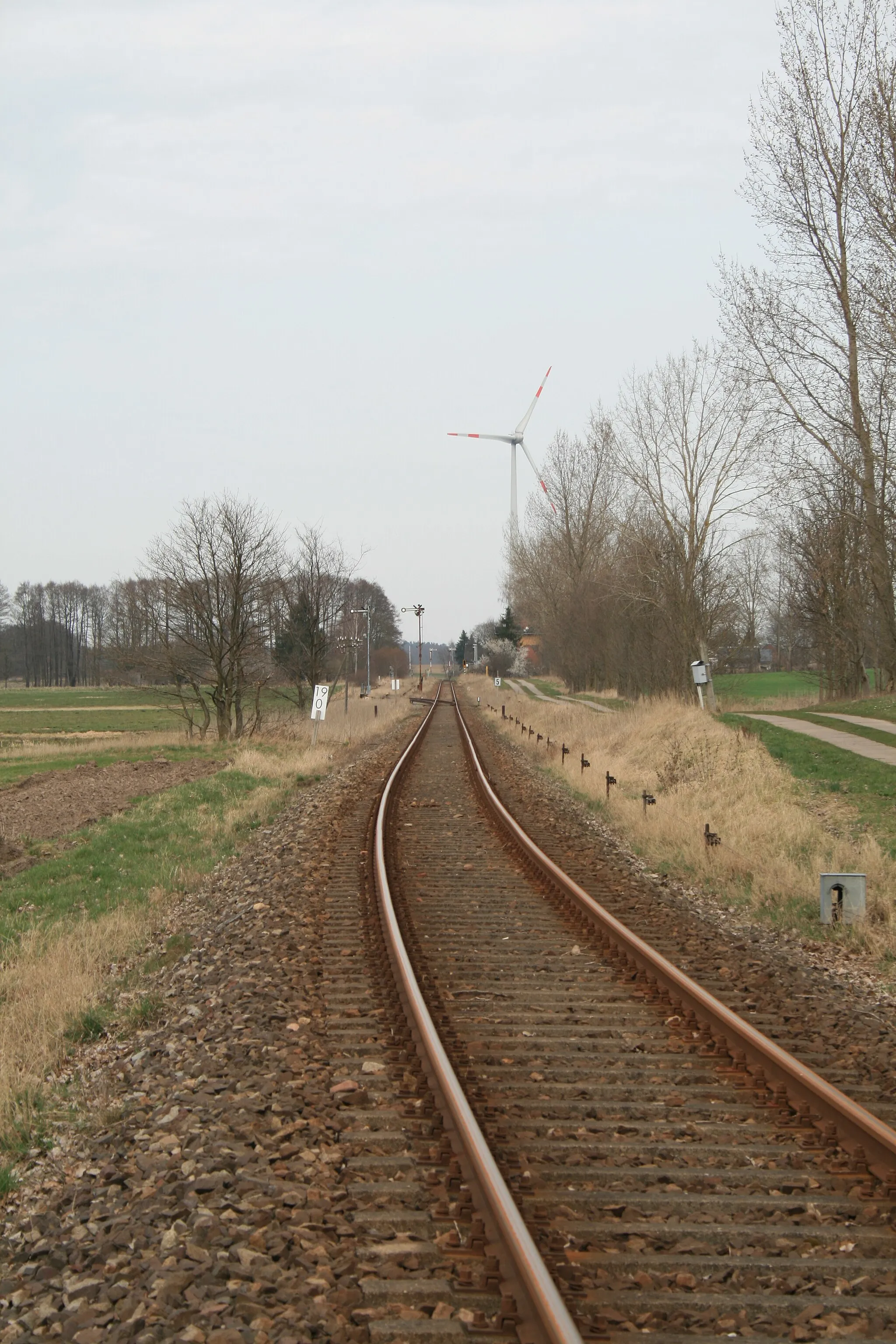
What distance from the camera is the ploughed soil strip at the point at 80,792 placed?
62.2 feet

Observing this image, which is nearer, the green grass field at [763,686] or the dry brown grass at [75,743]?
the dry brown grass at [75,743]

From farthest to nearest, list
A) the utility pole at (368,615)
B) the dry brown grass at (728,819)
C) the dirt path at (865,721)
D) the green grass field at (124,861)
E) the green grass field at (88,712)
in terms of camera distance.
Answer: the utility pole at (368,615)
the green grass field at (88,712)
the dirt path at (865,721)
the green grass field at (124,861)
the dry brown grass at (728,819)

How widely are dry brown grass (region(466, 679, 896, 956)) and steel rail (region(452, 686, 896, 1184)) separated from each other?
6.82 feet

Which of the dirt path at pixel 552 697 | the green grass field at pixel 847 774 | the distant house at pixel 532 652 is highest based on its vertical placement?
the distant house at pixel 532 652

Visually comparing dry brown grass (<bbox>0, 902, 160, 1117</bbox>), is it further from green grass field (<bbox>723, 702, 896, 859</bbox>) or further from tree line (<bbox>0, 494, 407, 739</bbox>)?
tree line (<bbox>0, 494, 407, 739</bbox>)

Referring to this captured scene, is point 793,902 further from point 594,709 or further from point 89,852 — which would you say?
point 594,709

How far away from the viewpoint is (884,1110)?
202 inches

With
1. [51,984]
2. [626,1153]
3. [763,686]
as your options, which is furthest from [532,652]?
[626,1153]

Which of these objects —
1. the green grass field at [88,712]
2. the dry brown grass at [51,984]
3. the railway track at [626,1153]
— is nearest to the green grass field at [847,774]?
the railway track at [626,1153]

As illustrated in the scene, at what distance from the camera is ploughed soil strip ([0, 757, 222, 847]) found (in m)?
19.0

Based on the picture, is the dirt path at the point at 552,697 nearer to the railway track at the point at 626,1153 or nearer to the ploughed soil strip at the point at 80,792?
the ploughed soil strip at the point at 80,792

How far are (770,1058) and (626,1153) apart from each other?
1.25 m

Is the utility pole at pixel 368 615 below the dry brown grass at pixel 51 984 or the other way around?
the other way around

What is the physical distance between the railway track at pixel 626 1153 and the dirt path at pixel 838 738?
35.3ft
